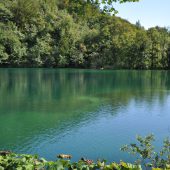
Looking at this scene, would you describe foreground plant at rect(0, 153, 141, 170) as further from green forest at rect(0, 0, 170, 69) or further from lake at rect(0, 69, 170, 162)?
green forest at rect(0, 0, 170, 69)

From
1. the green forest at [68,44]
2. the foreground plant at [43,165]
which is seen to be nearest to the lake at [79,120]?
the foreground plant at [43,165]

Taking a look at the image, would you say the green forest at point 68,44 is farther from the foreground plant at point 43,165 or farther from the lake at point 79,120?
the foreground plant at point 43,165

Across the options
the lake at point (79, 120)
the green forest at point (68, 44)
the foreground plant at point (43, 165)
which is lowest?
the lake at point (79, 120)

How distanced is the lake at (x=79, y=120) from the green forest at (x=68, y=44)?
4010cm

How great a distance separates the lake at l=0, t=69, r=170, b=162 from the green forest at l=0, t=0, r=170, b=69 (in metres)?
40.1

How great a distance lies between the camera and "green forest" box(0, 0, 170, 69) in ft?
260

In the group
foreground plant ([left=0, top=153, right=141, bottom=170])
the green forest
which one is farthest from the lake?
the green forest

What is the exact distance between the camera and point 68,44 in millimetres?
83000

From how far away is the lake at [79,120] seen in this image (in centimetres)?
1606

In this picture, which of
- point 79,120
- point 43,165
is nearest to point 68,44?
point 79,120

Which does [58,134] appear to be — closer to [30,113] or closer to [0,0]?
[30,113]

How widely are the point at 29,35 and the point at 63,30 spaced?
8.18 m

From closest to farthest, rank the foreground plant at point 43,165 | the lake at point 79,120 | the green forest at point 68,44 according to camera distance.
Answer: the foreground plant at point 43,165 → the lake at point 79,120 → the green forest at point 68,44

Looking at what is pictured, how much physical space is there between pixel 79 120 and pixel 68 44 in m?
61.7
